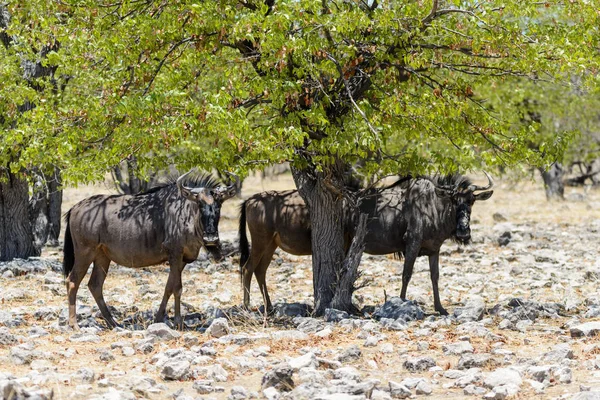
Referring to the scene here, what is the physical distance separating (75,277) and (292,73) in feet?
14.1

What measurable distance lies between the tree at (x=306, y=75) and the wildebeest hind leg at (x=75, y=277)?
5.19 feet

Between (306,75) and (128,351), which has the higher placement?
(306,75)

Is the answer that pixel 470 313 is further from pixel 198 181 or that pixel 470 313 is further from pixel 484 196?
pixel 198 181

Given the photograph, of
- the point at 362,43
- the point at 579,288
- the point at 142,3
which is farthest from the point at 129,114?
the point at 579,288

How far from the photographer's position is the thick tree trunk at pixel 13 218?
18891mm

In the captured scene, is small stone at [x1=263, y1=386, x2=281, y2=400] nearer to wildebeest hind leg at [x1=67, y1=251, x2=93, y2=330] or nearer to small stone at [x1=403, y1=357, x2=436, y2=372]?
small stone at [x1=403, y1=357, x2=436, y2=372]

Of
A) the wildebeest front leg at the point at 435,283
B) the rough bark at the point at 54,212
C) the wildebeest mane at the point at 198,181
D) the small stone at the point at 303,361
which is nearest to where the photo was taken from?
the small stone at the point at 303,361

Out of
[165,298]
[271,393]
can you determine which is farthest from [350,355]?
[165,298]

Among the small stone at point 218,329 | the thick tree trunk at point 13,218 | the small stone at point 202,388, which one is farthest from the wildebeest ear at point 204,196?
the thick tree trunk at point 13,218

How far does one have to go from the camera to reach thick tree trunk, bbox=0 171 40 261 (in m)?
18.9

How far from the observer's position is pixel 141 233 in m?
12.9

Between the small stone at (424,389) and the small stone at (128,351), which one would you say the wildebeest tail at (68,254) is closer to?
the small stone at (128,351)

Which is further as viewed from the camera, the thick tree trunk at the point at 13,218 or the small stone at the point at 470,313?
the thick tree trunk at the point at 13,218

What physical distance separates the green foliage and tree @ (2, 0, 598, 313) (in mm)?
26
